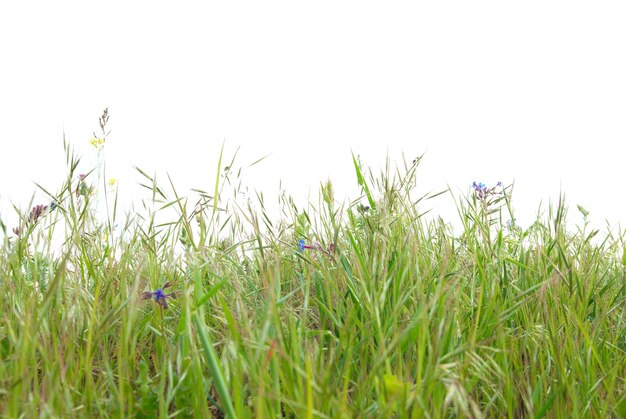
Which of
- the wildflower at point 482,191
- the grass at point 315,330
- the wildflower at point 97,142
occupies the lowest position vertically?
the grass at point 315,330

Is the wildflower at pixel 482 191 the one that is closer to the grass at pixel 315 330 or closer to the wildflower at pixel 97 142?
the grass at pixel 315 330

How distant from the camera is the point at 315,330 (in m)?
1.58

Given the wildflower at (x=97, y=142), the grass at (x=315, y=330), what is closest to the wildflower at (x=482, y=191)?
the grass at (x=315, y=330)

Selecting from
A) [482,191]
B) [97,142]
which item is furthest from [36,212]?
[482,191]

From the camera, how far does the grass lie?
4.15ft

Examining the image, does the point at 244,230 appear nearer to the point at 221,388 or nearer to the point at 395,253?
the point at 395,253

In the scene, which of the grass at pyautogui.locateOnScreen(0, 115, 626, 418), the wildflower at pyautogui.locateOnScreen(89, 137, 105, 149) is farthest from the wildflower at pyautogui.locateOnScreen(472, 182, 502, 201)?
the wildflower at pyautogui.locateOnScreen(89, 137, 105, 149)

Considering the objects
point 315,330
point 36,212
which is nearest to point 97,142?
point 36,212

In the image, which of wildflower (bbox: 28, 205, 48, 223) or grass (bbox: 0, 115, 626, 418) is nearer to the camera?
grass (bbox: 0, 115, 626, 418)

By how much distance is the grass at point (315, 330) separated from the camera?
4.15 feet

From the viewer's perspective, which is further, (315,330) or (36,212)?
(36,212)

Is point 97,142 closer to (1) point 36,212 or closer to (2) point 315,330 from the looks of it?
(1) point 36,212

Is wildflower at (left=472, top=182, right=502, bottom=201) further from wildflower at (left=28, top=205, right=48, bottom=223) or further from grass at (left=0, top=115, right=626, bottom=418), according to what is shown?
wildflower at (left=28, top=205, right=48, bottom=223)

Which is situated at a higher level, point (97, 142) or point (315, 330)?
point (97, 142)
